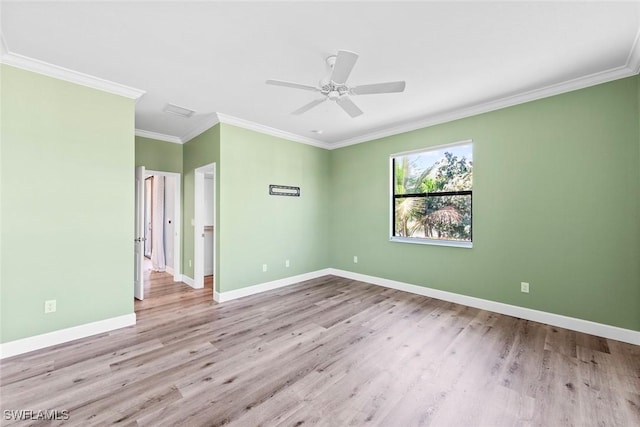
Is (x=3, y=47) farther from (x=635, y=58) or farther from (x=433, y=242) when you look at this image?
(x=635, y=58)

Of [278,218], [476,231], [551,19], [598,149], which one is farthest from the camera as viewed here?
[278,218]

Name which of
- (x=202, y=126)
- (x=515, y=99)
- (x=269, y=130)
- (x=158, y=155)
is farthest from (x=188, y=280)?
(x=515, y=99)

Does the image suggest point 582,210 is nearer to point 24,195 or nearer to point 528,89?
point 528,89

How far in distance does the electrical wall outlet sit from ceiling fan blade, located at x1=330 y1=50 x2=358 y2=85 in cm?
345

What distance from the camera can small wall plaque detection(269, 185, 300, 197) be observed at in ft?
15.1

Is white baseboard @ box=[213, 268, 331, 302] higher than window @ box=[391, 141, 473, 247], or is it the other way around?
window @ box=[391, 141, 473, 247]

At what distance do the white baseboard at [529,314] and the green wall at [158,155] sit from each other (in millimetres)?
4383

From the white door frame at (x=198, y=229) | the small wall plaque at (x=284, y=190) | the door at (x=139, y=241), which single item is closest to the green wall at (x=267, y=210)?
the small wall plaque at (x=284, y=190)

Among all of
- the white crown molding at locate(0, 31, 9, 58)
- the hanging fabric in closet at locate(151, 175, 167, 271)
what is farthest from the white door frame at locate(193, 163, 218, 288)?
the white crown molding at locate(0, 31, 9, 58)

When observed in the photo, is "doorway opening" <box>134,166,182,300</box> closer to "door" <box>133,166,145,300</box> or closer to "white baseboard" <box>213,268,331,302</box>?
"door" <box>133,166,145,300</box>

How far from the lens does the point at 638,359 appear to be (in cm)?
234

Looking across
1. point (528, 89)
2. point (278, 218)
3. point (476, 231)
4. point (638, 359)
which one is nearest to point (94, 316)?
point (278, 218)

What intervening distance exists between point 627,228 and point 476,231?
137 centimetres

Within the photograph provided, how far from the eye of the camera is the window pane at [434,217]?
3875 mm
